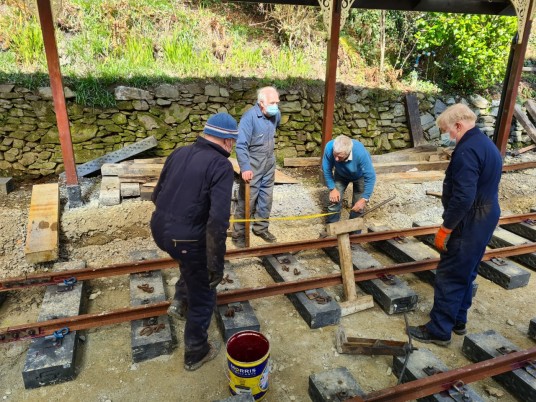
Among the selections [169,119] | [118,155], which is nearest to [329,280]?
[118,155]

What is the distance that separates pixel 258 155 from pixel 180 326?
269 centimetres

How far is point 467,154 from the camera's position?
3453 mm

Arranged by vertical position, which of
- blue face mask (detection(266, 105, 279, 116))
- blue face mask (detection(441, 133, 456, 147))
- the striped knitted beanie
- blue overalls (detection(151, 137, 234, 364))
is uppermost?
the striped knitted beanie

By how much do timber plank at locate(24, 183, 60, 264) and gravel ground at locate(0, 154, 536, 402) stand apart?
0.76ft

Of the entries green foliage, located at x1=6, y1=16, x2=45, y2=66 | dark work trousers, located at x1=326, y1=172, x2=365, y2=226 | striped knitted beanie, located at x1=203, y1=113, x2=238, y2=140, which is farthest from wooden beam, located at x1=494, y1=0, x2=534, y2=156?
green foliage, located at x1=6, y1=16, x2=45, y2=66

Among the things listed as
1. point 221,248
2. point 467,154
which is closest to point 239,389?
point 221,248

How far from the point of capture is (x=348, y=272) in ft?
15.5

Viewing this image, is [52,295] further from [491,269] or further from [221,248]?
[491,269]

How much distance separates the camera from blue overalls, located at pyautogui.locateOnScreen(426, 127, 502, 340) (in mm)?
3469

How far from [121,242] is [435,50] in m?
10.8

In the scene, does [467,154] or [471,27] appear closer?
[467,154]

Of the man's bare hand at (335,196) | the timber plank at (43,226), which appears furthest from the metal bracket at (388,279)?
the timber plank at (43,226)

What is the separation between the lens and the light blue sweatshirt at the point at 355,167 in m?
5.64

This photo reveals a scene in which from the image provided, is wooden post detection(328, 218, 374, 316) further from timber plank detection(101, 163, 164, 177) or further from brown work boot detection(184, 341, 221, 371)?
timber plank detection(101, 163, 164, 177)
